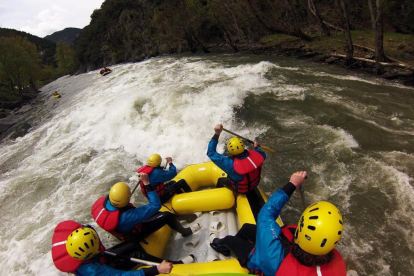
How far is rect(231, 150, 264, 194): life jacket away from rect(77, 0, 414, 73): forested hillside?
29.7 feet

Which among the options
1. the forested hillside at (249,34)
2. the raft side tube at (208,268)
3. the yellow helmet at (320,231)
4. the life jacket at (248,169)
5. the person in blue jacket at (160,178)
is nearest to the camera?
the yellow helmet at (320,231)

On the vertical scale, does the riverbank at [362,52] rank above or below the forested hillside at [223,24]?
below

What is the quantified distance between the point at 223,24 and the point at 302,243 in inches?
966

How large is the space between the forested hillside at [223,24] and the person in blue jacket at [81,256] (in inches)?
438

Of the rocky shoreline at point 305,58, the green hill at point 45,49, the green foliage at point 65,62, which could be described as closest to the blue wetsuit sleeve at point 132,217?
→ the rocky shoreline at point 305,58

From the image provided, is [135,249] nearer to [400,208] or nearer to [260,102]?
[400,208]

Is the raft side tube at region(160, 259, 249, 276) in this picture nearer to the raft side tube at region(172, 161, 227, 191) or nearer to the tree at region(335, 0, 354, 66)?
the raft side tube at region(172, 161, 227, 191)

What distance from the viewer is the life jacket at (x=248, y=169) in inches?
132

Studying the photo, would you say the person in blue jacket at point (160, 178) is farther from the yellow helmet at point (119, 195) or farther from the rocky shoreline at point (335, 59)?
the rocky shoreline at point (335, 59)

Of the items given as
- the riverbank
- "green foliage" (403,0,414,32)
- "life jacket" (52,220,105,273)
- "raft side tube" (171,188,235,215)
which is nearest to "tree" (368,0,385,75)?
the riverbank

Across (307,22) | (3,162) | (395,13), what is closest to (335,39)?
(395,13)

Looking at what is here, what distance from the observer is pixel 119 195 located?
2779 millimetres

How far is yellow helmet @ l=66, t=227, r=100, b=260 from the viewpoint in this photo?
2219 millimetres

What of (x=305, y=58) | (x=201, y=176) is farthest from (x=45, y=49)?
(x=201, y=176)
